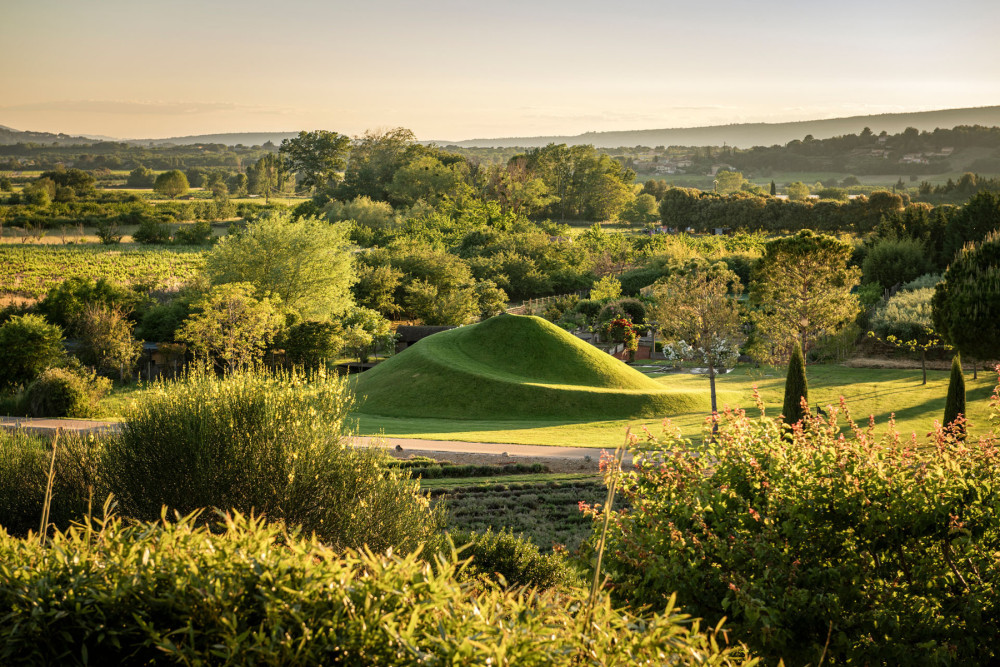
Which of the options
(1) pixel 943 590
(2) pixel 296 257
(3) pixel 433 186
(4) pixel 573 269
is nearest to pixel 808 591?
(1) pixel 943 590

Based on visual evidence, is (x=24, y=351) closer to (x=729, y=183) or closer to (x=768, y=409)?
(x=768, y=409)

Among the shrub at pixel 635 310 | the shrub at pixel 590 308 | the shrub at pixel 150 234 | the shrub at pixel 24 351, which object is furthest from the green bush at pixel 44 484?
the shrub at pixel 150 234

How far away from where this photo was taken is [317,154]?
12300 centimetres

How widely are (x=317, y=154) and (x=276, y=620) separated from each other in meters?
126

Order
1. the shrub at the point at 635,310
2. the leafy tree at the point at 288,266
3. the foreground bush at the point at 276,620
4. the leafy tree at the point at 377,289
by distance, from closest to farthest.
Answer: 1. the foreground bush at the point at 276,620
2. the leafy tree at the point at 288,266
3. the shrub at the point at 635,310
4. the leafy tree at the point at 377,289

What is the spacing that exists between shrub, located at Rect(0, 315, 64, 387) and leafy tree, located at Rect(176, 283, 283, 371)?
232 inches

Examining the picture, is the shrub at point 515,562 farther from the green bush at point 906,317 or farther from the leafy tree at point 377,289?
the leafy tree at point 377,289

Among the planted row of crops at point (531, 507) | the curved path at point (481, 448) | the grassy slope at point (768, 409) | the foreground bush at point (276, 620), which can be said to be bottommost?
the grassy slope at point (768, 409)

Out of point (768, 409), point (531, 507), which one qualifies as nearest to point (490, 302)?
point (768, 409)

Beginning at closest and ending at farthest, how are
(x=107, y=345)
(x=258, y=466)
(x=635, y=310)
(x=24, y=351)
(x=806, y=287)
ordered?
(x=258, y=466)
(x=24, y=351)
(x=806, y=287)
(x=107, y=345)
(x=635, y=310)

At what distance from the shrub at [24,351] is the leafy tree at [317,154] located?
8891cm

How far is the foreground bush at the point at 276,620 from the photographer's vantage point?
3510 millimetres

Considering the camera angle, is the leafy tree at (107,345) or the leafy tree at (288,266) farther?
the leafy tree at (288,266)

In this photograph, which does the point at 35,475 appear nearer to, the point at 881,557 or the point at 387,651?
the point at 387,651
